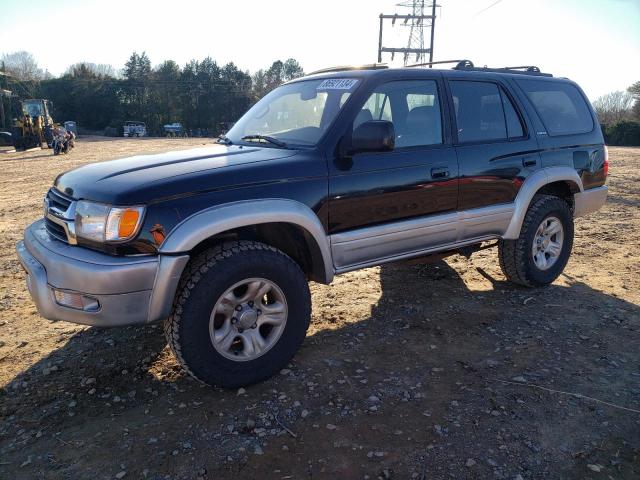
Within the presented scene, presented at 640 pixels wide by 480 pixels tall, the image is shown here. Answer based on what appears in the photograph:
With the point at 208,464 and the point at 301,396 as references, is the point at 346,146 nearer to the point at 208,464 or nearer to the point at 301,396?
the point at 301,396

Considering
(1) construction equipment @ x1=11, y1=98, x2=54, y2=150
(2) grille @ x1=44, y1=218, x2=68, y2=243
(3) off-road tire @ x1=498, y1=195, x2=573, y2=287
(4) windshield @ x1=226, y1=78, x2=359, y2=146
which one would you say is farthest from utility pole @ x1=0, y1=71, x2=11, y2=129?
(3) off-road tire @ x1=498, y1=195, x2=573, y2=287

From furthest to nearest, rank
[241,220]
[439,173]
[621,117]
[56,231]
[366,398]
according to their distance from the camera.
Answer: [621,117]
[439,173]
[56,231]
[366,398]
[241,220]

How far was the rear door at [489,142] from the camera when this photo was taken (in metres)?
4.00

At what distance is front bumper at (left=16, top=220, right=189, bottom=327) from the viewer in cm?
262

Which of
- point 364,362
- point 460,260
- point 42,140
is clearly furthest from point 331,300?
point 42,140

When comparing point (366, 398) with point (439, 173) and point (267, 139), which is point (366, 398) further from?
point (267, 139)

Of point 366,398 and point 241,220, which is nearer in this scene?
point 241,220

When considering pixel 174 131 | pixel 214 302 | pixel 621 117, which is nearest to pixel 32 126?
pixel 174 131

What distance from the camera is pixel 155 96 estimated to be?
58781 millimetres

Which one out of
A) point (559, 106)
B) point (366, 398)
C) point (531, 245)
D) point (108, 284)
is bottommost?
point (366, 398)

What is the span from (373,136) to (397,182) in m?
0.48

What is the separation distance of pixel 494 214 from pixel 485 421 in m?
2.00

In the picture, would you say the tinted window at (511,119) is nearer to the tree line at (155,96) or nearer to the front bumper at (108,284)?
the front bumper at (108,284)

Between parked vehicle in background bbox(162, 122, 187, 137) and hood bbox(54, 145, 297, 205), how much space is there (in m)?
53.3
